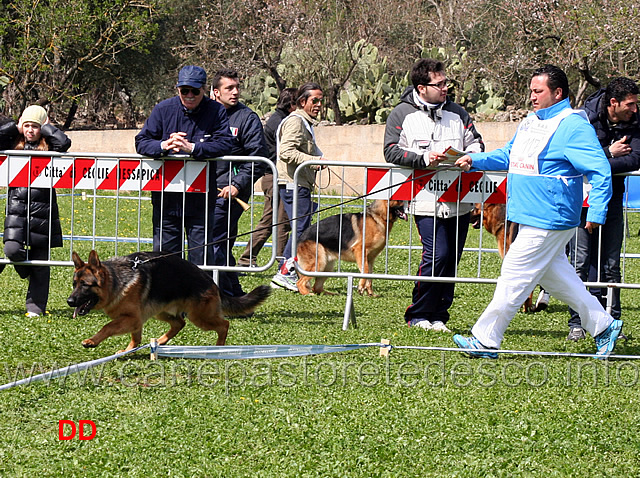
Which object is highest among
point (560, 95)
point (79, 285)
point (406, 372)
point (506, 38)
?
point (506, 38)

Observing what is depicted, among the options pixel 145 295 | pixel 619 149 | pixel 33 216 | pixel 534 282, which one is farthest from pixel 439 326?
pixel 33 216

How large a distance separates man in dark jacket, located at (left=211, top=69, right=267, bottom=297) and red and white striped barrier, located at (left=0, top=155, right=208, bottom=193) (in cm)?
37

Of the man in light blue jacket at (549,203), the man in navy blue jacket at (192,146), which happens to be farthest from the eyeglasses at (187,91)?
the man in light blue jacket at (549,203)

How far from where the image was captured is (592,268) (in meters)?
7.17

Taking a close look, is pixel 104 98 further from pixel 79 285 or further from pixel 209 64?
pixel 79 285

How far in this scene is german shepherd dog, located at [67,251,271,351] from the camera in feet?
19.0

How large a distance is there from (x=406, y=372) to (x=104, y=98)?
107 ft

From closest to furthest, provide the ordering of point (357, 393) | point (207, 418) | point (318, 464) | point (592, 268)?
point (318, 464) → point (207, 418) → point (357, 393) → point (592, 268)

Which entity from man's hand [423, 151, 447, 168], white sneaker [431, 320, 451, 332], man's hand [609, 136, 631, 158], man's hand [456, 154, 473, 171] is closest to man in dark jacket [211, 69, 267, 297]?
man's hand [423, 151, 447, 168]

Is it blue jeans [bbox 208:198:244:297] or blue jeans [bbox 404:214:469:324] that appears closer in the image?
blue jeans [bbox 404:214:469:324]

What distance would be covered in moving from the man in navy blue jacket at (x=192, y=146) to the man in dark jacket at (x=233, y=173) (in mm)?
176

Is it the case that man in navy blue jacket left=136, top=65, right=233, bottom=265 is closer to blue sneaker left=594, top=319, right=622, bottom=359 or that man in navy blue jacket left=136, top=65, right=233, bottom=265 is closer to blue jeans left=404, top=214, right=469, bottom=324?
blue jeans left=404, top=214, right=469, bottom=324

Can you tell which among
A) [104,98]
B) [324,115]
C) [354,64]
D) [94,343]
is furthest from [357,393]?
[104,98]

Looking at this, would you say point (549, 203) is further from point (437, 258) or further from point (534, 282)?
point (437, 258)
